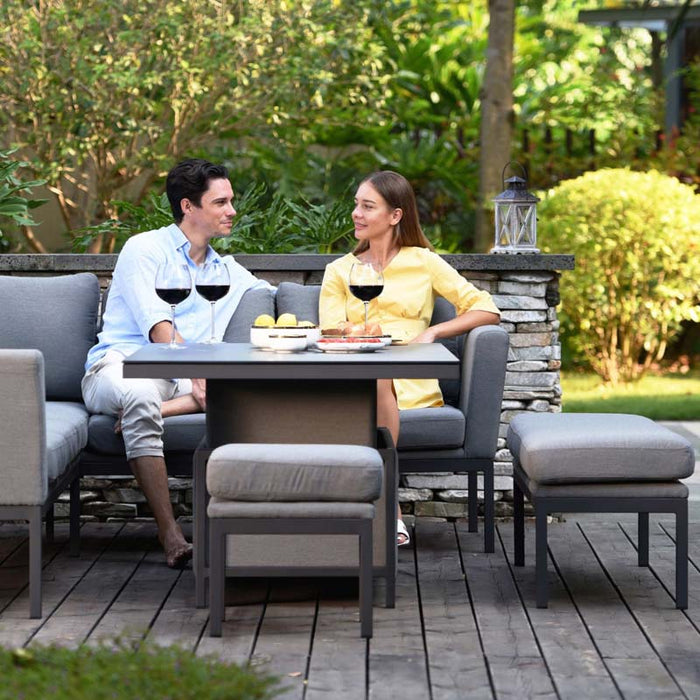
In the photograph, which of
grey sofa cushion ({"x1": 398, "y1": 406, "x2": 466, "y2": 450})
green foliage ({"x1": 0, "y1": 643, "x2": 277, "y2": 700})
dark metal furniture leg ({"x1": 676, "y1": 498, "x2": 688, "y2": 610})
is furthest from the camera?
grey sofa cushion ({"x1": 398, "y1": 406, "x2": 466, "y2": 450})

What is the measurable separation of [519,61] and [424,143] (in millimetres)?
2843

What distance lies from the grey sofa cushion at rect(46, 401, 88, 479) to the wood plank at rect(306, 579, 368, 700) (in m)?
0.90

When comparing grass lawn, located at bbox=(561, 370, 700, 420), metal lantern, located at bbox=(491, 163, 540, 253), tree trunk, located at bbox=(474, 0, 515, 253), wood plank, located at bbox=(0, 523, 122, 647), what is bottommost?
grass lawn, located at bbox=(561, 370, 700, 420)

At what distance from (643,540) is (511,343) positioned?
1112 millimetres

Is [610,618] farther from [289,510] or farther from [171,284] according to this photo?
[171,284]

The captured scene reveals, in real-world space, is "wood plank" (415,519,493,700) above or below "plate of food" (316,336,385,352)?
below

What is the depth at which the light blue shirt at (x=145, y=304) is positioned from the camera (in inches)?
186

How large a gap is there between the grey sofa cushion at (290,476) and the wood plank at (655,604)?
886 millimetres

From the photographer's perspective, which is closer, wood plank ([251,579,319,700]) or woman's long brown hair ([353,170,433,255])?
wood plank ([251,579,319,700])

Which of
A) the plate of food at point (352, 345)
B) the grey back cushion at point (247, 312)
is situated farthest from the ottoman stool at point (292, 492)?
the grey back cushion at point (247, 312)

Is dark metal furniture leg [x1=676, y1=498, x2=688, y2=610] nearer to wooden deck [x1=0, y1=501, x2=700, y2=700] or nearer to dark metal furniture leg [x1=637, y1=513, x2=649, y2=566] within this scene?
wooden deck [x1=0, y1=501, x2=700, y2=700]

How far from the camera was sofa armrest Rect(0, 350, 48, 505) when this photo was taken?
386 centimetres

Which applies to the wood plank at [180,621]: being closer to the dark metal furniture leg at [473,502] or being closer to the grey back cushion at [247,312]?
the grey back cushion at [247,312]

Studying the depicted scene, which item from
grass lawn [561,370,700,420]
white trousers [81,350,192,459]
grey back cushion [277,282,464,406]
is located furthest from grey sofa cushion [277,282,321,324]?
grass lawn [561,370,700,420]
